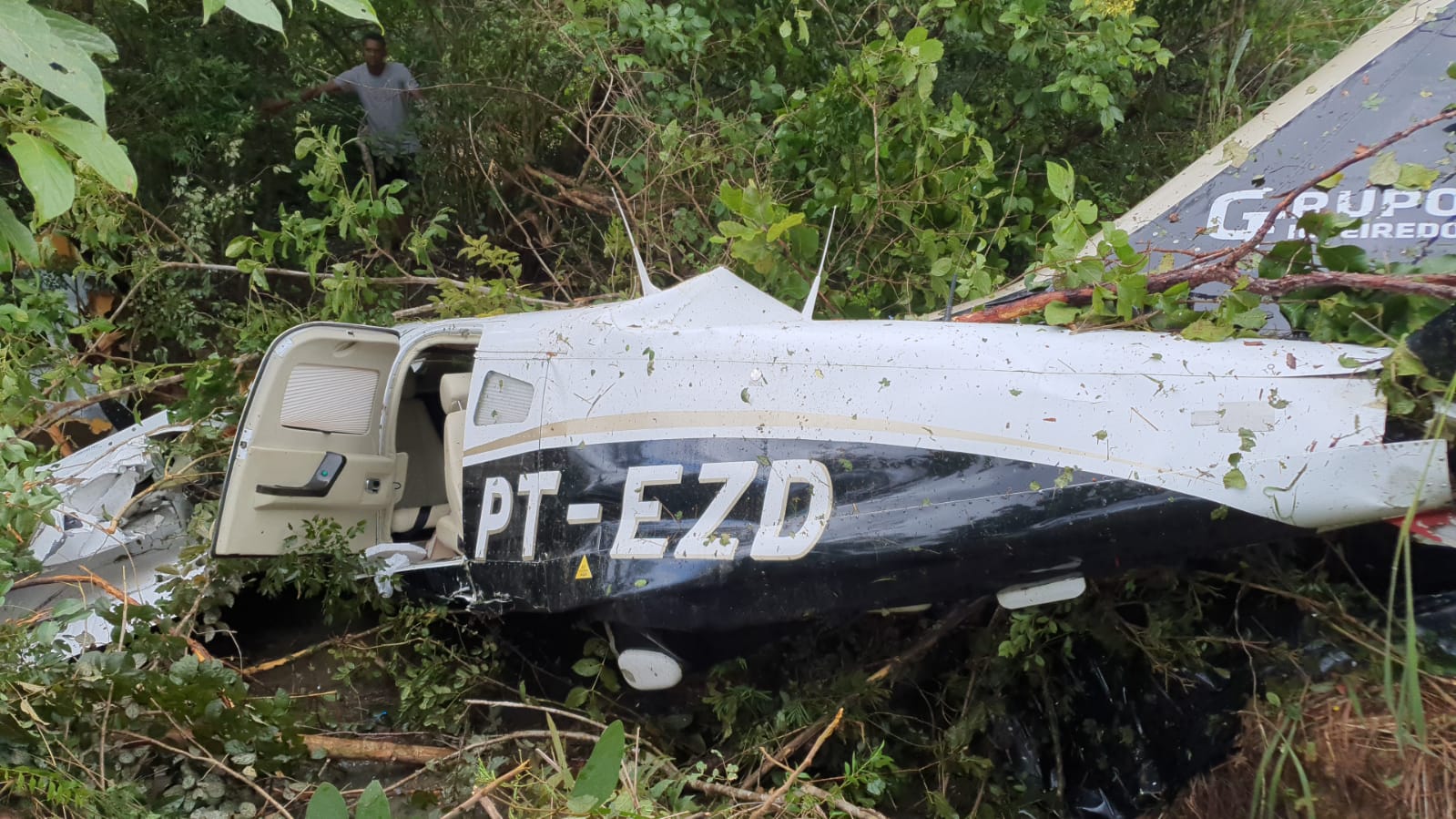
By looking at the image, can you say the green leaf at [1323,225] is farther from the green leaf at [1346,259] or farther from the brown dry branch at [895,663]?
the brown dry branch at [895,663]

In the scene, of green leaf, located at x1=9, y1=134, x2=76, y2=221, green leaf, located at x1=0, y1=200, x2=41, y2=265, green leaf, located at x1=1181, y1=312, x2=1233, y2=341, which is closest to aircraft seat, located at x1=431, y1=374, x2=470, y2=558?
green leaf, located at x1=0, y1=200, x2=41, y2=265

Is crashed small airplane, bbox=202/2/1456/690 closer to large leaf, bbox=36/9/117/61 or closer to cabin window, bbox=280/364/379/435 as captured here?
cabin window, bbox=280/364/379/435

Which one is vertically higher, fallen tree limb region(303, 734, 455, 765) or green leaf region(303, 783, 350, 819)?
green leaf region(303, 783, 350, 819)

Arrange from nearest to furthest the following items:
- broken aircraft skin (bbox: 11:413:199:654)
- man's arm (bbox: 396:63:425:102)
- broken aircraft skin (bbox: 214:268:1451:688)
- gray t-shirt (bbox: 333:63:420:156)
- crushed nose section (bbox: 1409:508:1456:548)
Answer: crushed nose section (bbox: 1409:508:1456:548) → broken aircraft skin (bbox: 214:268:1451:688) → broken aircraft skin (bbox: 11:413:199:654) → man's arm (bbox: 396:63:425:102) → gray t-shirt (bbox: 333:63:420:156)

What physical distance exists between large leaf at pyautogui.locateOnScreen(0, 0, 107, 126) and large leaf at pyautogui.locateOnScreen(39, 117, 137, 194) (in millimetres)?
123

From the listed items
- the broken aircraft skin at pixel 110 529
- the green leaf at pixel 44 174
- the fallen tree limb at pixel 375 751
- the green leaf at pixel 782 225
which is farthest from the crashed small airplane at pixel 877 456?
the broken aircraft skin at pixel 110 529

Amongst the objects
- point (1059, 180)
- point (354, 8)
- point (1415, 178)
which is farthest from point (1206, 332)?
point (354, 8)

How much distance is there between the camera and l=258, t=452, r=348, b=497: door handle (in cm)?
400

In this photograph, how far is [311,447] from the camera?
4.15 metres

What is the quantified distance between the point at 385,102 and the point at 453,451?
3.96 m

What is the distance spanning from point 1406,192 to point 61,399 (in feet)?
20.3

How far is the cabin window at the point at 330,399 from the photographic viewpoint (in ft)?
13.2

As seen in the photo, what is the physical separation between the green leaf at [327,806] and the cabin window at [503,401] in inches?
57.2

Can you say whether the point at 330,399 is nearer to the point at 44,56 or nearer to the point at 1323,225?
the point at 44,56
